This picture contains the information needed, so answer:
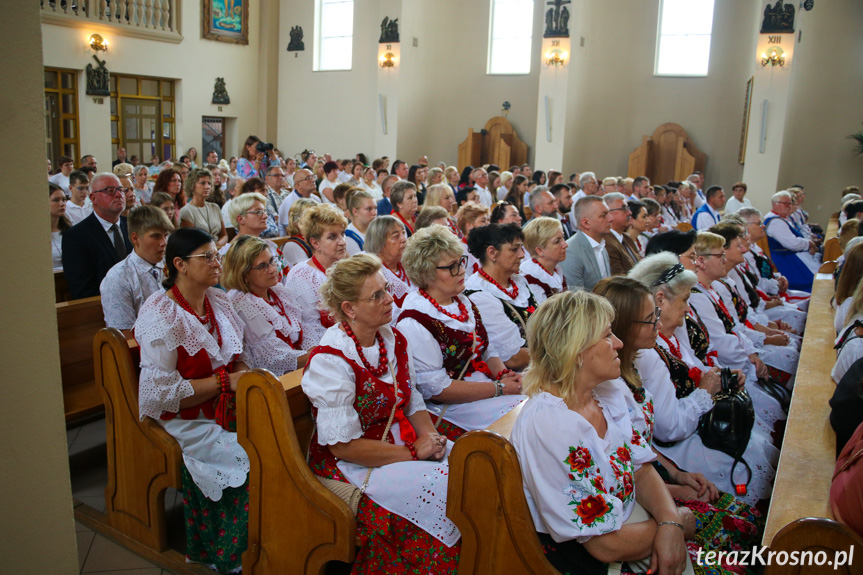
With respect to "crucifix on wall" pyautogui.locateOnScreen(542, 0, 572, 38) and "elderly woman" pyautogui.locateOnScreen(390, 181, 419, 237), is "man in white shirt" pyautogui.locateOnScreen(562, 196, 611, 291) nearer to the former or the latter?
"elderly woman" pyautogui.locateOnScreen(390, 181, 419, 237)

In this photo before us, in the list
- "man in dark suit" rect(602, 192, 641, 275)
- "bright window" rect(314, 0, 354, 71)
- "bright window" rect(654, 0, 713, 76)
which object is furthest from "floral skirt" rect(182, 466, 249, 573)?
"bright window" rect(314, 0, 354, 71)

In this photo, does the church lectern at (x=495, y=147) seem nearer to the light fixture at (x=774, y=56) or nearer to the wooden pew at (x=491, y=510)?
the light fixture at (x=774, y=56)

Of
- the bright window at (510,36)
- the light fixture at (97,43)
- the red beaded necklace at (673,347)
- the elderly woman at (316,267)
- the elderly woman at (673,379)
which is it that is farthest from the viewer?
the bright window at (510,36)

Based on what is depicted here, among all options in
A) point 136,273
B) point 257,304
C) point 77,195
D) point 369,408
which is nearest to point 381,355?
point 369,408

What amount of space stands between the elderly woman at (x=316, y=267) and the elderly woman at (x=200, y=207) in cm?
214

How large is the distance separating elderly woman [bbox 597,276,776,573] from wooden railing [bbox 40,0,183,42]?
12850 mm

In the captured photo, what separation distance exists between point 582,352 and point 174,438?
1.64m

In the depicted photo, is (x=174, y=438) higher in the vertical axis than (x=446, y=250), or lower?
lower

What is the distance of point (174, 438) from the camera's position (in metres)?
2.61

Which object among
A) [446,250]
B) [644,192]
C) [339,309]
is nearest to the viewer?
[339,309]

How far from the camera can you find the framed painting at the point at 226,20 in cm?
1507

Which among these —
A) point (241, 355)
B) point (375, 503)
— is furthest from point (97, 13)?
point (375, 503)

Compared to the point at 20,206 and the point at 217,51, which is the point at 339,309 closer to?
the point at 20,206

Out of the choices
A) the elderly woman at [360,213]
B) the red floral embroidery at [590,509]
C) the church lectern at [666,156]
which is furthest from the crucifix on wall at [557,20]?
the red floral embroidery at [590,509]
